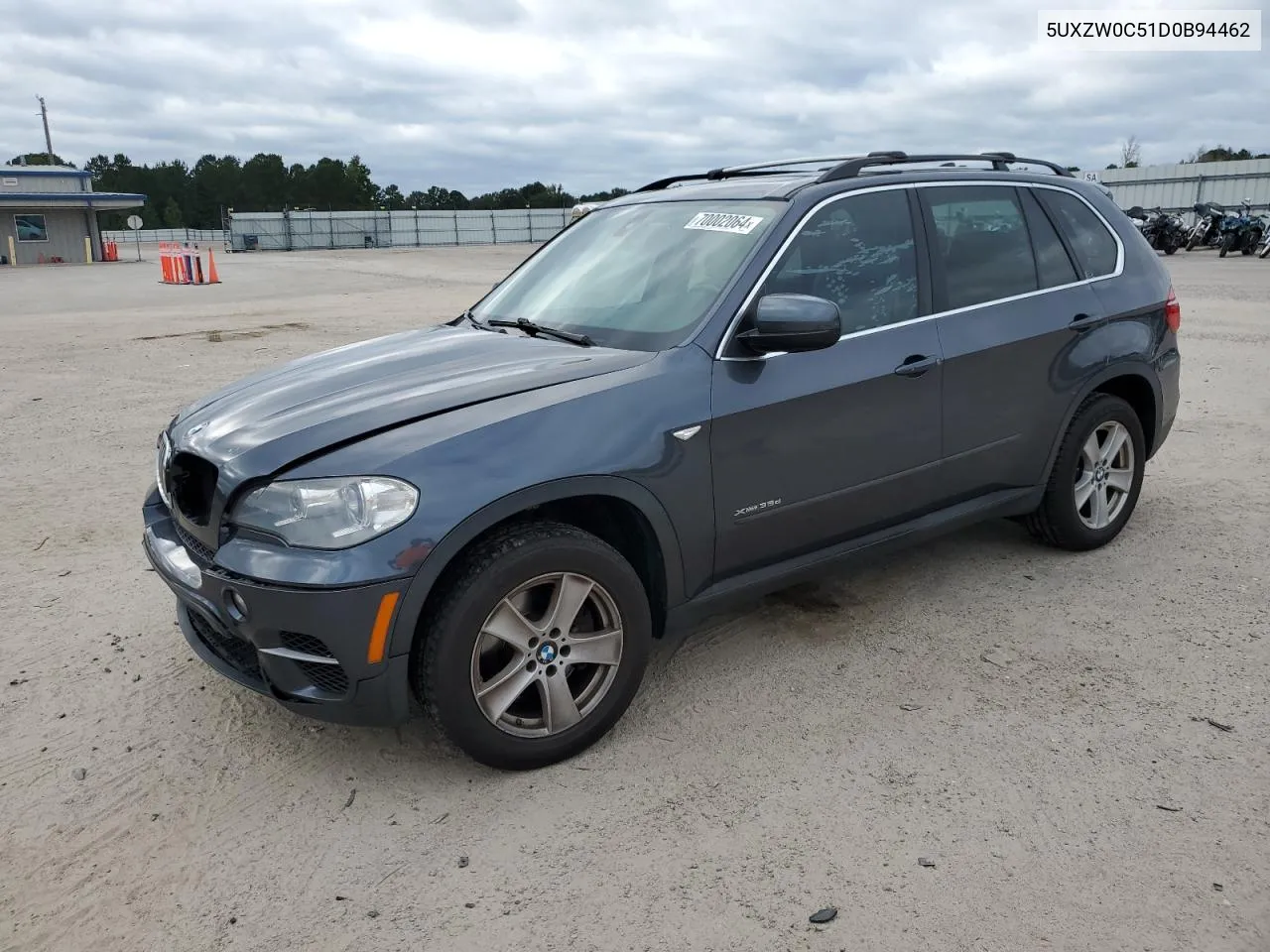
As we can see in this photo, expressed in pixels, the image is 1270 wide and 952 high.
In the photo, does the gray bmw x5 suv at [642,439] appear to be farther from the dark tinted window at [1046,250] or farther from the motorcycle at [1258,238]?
the motorcycle at [1258,238]

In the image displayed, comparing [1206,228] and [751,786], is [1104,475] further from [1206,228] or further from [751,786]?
[1206,228]

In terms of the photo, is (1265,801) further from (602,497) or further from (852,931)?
(602,497)

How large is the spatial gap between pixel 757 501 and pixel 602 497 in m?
0.59

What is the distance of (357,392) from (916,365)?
2075mm

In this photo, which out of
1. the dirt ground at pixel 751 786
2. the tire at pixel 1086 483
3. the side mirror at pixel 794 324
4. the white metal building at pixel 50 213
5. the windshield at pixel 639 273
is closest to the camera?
the dirt ground at pixel 751 786

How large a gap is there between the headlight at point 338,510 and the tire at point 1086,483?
3.11m

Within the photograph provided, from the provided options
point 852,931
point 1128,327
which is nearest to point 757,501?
point 852,931

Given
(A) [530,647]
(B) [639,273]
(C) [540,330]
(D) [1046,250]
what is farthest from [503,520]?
(D) [1046,250]

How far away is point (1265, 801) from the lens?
2924 millimetres

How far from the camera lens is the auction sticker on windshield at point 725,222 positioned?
3699mm

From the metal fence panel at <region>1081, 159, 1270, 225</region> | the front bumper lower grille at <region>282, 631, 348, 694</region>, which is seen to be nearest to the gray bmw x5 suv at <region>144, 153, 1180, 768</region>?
the front bumper lower grille at <region>282, 631, 348, 694</region>

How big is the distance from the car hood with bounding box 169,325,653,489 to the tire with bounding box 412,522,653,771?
50 centimetres

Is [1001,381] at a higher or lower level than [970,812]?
higher

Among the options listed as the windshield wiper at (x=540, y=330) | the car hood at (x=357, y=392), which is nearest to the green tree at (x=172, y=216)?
the windshield wiper at (x=540, y=330)
